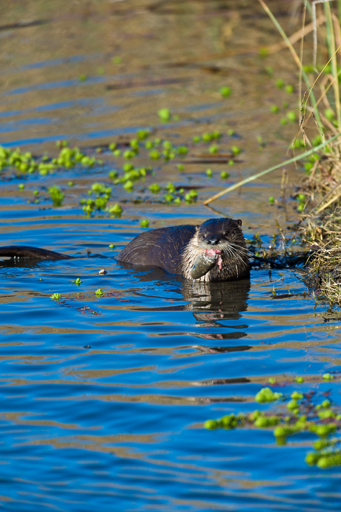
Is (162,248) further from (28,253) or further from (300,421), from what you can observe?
(300,421)

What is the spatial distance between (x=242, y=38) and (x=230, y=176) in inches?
252

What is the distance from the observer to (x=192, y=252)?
6.25m

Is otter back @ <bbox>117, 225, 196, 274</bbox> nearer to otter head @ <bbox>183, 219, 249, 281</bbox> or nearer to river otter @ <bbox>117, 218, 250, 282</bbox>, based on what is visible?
river otter @ <bbox>117, 218, 250, 282</bbox>

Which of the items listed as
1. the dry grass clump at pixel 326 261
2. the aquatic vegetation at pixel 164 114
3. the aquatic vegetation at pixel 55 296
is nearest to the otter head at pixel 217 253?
the dry grass clump at pixel 326 261

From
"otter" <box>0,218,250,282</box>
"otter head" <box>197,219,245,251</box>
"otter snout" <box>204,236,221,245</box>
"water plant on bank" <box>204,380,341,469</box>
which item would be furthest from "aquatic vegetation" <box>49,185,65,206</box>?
"water plant on bank" <box>204,380,341,469</box>

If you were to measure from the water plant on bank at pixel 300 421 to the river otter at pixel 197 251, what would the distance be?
2.05 meters

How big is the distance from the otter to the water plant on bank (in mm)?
2048

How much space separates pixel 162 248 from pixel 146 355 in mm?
1955

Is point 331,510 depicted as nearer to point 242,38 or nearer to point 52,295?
point 52,295

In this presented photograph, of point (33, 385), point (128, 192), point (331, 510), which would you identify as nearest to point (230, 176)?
point (128, 192)

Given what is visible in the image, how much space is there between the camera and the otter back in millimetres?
6570

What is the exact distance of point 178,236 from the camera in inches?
261

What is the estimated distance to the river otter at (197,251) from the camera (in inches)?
239

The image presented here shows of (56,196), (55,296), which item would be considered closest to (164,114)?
(56,196)
